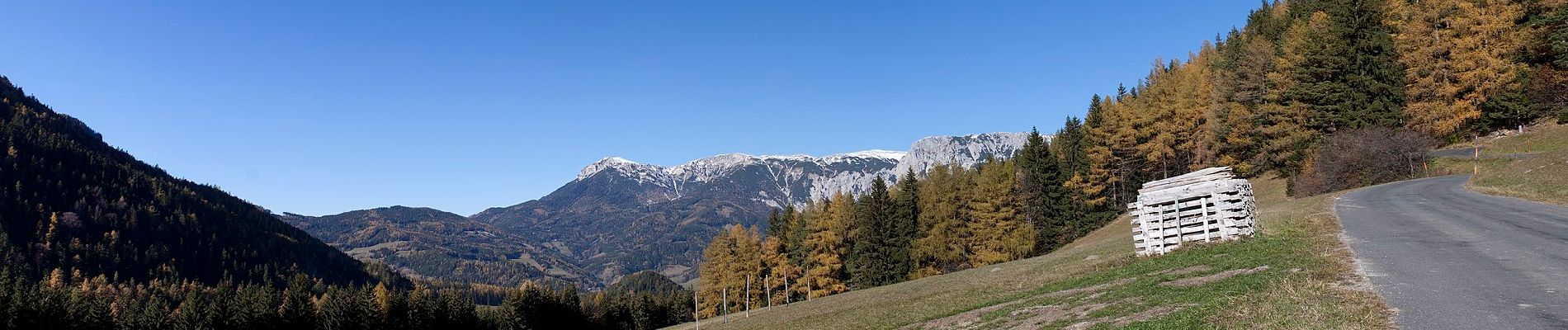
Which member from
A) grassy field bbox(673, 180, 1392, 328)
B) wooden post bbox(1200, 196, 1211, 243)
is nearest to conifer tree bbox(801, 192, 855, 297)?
grassy field bbox(673, 180, 1392, 328)

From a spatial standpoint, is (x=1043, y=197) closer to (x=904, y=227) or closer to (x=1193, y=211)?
(x=904, y=227)

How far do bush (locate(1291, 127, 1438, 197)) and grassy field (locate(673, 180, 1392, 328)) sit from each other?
53.5 feet

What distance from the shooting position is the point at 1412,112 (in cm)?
4888

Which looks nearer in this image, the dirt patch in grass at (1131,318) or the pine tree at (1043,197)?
the dirt patch in grass at (1131,318)

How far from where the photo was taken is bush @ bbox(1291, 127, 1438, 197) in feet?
151

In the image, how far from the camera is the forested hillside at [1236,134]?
4700cm

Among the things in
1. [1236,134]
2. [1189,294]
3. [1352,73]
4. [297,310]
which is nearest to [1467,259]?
[1189,294]

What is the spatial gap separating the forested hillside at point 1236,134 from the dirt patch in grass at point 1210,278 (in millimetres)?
36056

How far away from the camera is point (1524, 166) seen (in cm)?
3747

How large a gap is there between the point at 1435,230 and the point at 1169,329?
50.3 feet

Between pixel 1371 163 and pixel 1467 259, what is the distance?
127ft

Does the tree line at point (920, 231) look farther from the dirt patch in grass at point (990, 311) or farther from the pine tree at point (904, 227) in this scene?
the dirt patch in grass at point (990, 311)

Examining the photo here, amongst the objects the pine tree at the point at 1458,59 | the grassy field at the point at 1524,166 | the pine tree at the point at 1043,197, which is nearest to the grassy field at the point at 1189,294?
the grassy field at the point at 1524,166

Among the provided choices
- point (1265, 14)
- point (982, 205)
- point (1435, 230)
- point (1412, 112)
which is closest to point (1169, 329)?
A: point (1435, 230)
